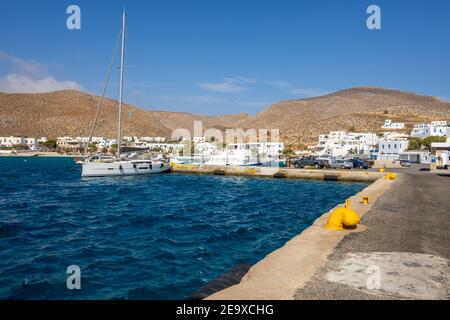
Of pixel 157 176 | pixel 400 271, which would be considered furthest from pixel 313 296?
pixel 157 176

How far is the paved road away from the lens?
6109mm

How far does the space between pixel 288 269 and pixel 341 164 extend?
45303 millimetres

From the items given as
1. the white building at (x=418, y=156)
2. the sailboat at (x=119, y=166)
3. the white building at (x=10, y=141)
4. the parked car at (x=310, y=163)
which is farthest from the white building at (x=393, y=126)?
the white building at (x=10, y=141)

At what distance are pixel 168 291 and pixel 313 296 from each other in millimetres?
4697

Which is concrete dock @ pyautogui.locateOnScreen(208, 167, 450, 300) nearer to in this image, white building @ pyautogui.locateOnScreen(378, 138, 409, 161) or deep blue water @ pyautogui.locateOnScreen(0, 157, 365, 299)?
deep blue water @ pyautogui.locateOnScreen(0, 157, 365, 299)

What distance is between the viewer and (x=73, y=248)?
13.3 m

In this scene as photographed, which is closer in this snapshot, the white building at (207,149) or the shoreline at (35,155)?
the white building at (207,149)

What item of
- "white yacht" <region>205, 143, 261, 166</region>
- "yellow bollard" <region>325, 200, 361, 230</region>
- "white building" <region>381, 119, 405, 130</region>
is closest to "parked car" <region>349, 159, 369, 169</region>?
"white yacht" <region>205, 143, 261, 166</region>

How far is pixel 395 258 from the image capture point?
26.4ft

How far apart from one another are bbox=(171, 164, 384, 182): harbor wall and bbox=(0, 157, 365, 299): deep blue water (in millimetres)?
10274

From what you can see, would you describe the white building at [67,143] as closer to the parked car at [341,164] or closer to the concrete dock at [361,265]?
the parked car at [341,164]

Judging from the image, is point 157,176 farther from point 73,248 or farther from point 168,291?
point 168,291

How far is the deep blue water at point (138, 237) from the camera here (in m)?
9.79

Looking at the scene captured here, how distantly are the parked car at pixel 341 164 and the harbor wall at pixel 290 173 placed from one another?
680 centimetres
